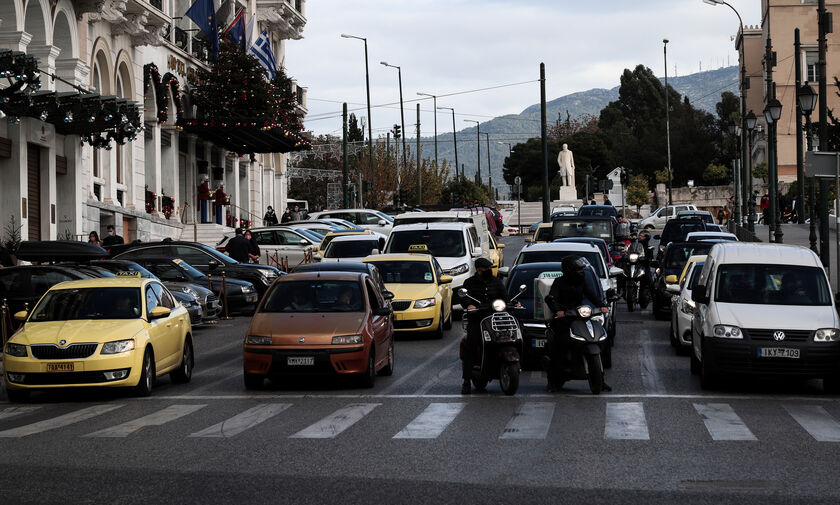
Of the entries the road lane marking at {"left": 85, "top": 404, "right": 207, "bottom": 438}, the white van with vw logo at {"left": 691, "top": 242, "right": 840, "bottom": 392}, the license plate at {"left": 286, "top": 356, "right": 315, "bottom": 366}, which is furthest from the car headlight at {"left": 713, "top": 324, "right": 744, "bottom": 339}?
the road lane marking at {"left": 85, "top": 404, "right": 207, "bottom": 438}

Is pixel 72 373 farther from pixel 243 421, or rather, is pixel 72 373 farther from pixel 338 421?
pixel 338 421

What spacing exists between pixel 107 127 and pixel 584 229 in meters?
13.1

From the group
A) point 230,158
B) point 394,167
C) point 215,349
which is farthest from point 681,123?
point 215,349

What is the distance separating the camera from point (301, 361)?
1602cm

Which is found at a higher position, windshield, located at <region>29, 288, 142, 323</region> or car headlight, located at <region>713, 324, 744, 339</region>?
windshield, located at <region>29, 288, 142, 323</region>

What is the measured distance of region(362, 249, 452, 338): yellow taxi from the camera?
23.2 meters

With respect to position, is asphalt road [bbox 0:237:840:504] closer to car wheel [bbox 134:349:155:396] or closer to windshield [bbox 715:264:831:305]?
car wheel [bbox 134:349:155:396]

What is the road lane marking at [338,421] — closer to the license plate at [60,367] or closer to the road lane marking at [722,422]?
the license plate at [60,367]

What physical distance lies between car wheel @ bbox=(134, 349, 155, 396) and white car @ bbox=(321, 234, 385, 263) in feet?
50.2

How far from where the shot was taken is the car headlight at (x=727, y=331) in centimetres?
1522

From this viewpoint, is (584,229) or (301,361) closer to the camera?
(301,361)

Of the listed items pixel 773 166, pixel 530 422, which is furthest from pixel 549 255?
pixel 773 166

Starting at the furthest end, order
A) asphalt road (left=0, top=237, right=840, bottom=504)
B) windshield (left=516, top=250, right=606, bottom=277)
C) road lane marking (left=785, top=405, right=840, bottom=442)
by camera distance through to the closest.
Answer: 1. windshield (left=516, top=250, right=606, bottom=277)
2. road lane marking (left=785, top=405, right=840, bottom=442)
3. asphalt road (left=0, top=237, right=840, bottom=504)

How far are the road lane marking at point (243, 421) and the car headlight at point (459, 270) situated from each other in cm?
1336
